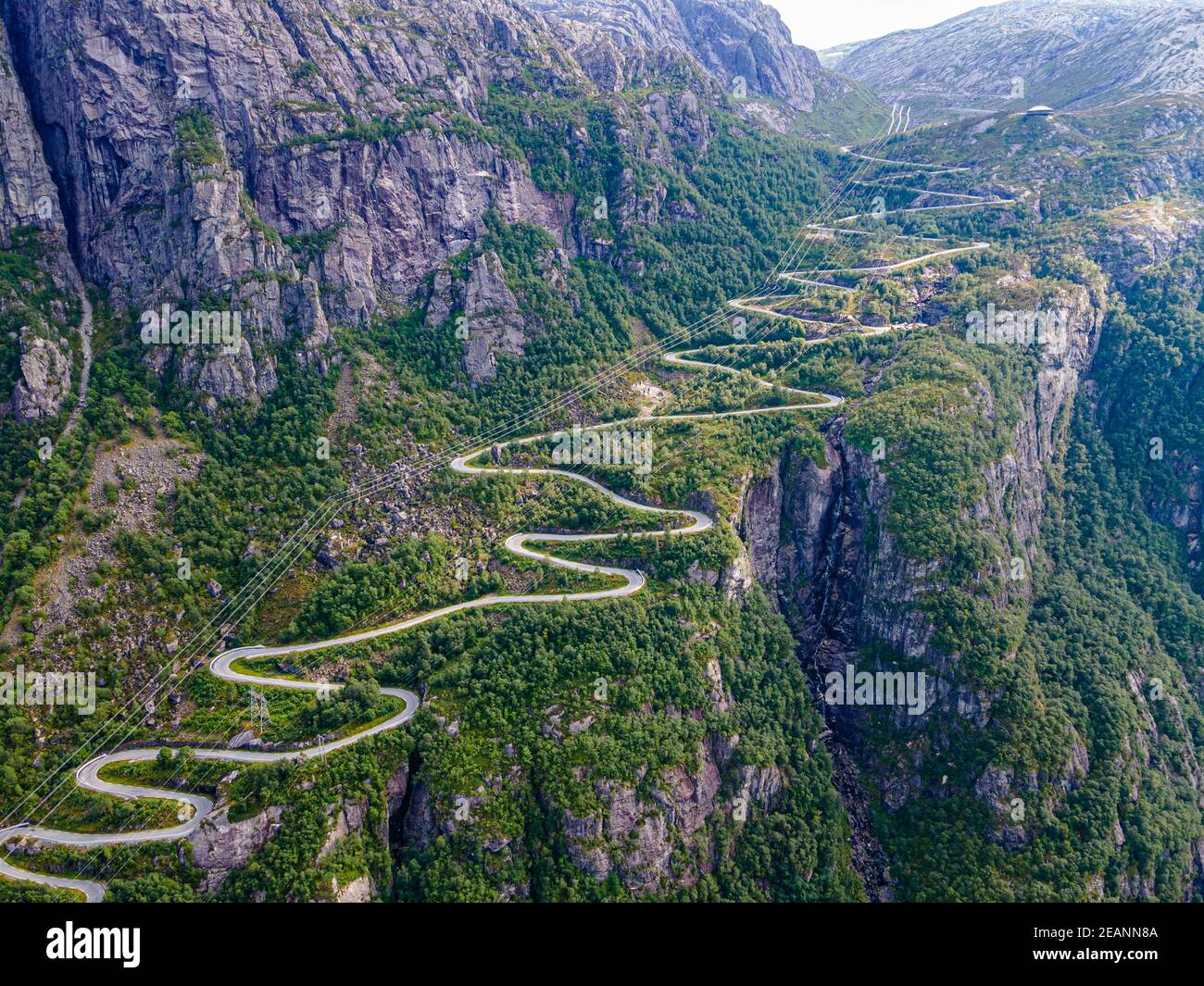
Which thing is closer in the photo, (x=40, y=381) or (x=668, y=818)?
(x=668, y=818)

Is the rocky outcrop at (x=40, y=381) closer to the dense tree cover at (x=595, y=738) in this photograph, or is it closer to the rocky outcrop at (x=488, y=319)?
the dense tree cover at (x=595, y=738)

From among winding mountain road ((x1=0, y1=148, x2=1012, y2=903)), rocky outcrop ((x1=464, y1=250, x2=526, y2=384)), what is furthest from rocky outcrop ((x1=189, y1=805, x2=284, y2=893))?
rocky outcrop ((x1=464, y1=250, x2=526, y2=384))

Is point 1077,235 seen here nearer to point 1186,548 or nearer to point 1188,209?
point 1188,209

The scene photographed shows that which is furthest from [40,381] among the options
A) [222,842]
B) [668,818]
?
[668,818]

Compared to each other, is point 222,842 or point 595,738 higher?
point 595,738

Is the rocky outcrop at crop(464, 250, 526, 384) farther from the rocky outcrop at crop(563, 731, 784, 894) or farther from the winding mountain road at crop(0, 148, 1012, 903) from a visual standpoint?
the rocky outcrop at crop(563, 731, 784, 894)

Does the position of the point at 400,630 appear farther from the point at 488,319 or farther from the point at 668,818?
the point at 488,319
